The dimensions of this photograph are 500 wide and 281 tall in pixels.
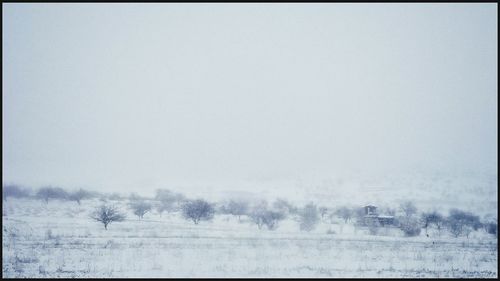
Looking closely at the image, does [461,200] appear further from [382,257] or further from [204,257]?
[204,257]

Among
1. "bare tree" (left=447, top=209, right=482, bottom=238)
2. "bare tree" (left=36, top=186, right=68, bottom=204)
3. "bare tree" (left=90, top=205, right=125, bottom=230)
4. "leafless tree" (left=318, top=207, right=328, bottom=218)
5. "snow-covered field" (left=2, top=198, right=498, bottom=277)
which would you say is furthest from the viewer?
"bare tree" (left=36, top=186, right=68, bottom=204)

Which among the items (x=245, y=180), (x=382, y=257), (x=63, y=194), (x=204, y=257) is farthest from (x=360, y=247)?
(x=245, y=180)

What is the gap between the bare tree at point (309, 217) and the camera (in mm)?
24578

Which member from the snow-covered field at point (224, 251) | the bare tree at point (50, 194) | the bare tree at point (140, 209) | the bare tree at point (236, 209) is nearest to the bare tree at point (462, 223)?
the snow-covered field at point (224, 251)

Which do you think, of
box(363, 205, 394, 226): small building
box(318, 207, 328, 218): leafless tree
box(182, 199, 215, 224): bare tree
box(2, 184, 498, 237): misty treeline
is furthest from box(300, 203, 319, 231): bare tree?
box(182, 199, 215, 224): bare tree

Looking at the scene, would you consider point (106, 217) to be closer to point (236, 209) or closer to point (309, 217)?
point (236, 209)

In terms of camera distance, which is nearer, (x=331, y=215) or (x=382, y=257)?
(x=382, y=257)

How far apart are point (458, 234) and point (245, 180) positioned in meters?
39.9

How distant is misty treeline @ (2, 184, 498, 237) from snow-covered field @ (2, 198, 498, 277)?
119 centimetres

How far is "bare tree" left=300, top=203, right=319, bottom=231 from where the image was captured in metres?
24.6

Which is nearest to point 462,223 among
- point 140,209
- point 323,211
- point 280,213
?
point 323,211

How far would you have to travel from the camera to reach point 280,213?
2884 centimetres

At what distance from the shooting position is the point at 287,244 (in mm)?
18406

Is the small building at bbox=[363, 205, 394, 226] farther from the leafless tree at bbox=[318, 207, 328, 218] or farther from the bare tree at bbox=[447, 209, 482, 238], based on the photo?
the bare tree at bbox=[447, 209, 482, 238]
